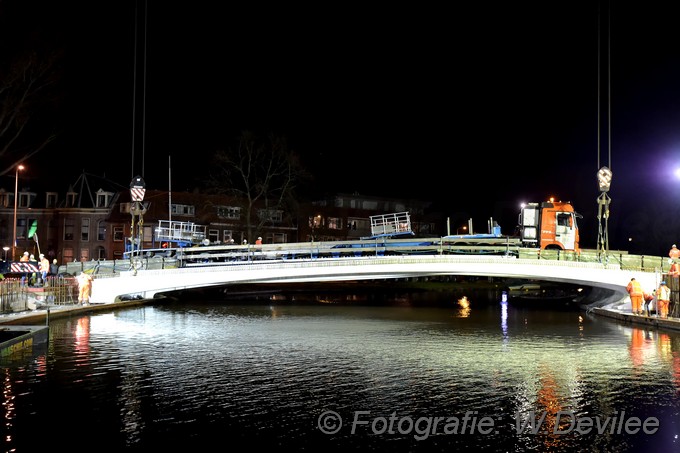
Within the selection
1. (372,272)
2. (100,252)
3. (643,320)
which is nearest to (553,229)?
(643,320)

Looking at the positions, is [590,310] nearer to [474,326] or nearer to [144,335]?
[474,326]

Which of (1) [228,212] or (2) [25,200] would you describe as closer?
(1) [228,212]

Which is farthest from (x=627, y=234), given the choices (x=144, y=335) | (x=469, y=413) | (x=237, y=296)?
(x=469, y=413)

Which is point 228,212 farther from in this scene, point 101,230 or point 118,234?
point 101,230

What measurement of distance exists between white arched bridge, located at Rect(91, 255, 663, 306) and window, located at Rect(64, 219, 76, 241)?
45.1 metres

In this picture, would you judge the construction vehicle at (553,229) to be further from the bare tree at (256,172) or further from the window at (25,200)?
the window at (25,200)

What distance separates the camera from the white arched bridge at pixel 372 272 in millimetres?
35344

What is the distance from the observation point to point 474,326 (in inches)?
1262

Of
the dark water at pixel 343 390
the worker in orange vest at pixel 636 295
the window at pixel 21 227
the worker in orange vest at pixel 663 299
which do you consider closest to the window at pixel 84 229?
the window at pixel 21 227

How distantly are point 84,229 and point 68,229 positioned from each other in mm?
1922

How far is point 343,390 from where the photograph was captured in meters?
15.8

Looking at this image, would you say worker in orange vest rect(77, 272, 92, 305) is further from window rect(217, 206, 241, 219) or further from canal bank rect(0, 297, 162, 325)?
window rect(217, 206, 241, 219)

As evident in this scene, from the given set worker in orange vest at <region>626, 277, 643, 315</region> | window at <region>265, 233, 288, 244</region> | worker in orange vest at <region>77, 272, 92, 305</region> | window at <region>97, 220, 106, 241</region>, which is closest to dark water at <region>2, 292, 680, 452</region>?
worker in orange vest at <region>626, 277, 643, 315</region>

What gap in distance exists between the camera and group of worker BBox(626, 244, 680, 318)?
100 feet
